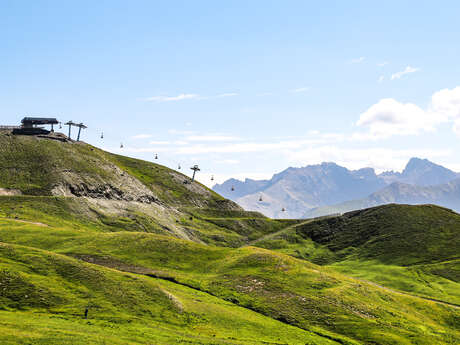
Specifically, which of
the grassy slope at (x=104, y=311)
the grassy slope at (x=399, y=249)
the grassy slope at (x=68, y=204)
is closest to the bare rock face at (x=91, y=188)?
the grassy slope at (x=68, y=204)

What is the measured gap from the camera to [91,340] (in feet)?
134

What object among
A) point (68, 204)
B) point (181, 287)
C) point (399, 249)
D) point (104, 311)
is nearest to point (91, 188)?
point (68, 204)

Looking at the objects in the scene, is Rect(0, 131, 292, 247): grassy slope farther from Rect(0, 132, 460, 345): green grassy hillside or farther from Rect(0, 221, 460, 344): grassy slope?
Rect(0, 221, 460, 344): grassy slope

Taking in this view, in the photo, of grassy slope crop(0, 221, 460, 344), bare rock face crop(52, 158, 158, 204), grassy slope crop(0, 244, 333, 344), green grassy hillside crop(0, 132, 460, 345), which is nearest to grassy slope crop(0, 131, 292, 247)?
bare rock face crop(52, 158, 158, 204)

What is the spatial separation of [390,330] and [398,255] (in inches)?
3867

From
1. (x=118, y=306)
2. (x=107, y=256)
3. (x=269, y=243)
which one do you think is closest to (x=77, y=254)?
(x=107, y=256)

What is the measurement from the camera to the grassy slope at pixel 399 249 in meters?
123

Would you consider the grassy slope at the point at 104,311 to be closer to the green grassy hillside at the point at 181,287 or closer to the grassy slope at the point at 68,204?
the green grassy hillside at the point at 181,287

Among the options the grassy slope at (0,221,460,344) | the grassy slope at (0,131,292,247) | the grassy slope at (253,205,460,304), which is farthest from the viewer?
the grassy slope at (0,131,292,247)

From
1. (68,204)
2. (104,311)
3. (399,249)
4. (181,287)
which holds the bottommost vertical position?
(104,311)

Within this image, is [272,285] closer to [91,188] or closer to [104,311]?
[104,311]

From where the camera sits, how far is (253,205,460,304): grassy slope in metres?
123

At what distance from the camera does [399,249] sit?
6255 inches

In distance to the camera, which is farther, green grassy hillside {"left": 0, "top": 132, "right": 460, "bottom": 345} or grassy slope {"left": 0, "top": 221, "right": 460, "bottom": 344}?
grassy slope {"left": 0, "top": 221, "right": 460, "bottom": 344}
